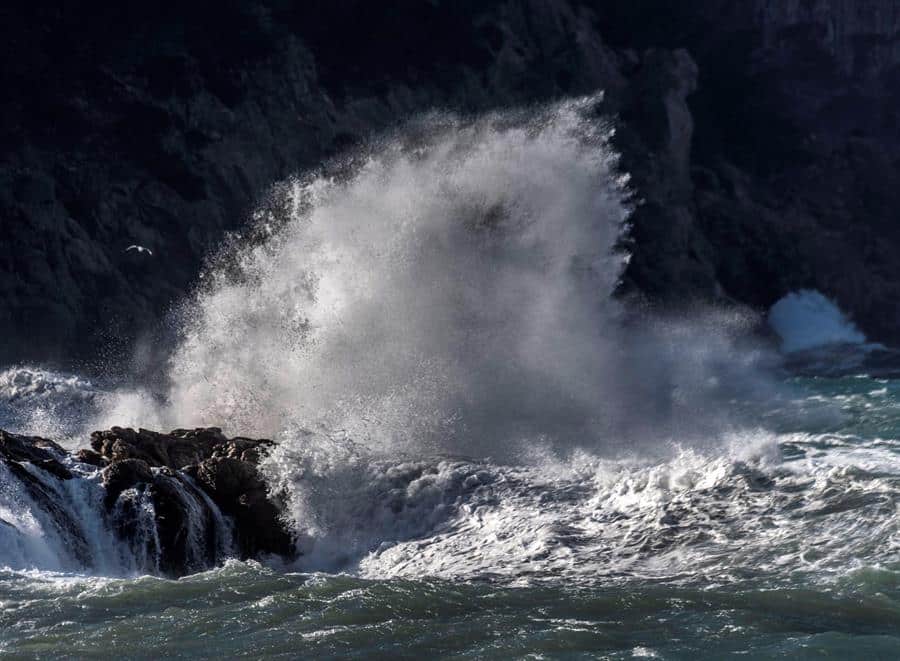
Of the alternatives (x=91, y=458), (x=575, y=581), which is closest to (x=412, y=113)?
(x=91, y=458)

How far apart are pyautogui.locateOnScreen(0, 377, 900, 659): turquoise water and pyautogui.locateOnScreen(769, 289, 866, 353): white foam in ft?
77.9

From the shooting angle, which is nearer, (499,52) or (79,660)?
(79,660)

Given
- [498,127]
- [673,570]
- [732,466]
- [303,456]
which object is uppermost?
[498,127]

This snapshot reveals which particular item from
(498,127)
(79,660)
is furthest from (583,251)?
(79,660)

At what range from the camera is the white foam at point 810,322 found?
40375mm

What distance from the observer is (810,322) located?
41.4 metres

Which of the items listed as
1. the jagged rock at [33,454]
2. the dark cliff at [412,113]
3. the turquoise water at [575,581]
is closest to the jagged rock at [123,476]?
the jagged rock at [33,454]

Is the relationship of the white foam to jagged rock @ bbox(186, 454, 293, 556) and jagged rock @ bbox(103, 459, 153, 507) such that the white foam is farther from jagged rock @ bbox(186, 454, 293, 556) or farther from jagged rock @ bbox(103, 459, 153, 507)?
jagged rock @ bbox(103, 459, 153, 507)

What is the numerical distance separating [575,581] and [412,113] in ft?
89.6

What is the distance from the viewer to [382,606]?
1183cm

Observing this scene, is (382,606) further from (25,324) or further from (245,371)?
(25,324)

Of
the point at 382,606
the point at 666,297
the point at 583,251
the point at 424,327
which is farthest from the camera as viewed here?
the point at 666,297

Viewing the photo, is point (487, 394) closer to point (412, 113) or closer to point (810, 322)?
point (412, 113)

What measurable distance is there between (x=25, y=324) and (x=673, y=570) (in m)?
22.1
